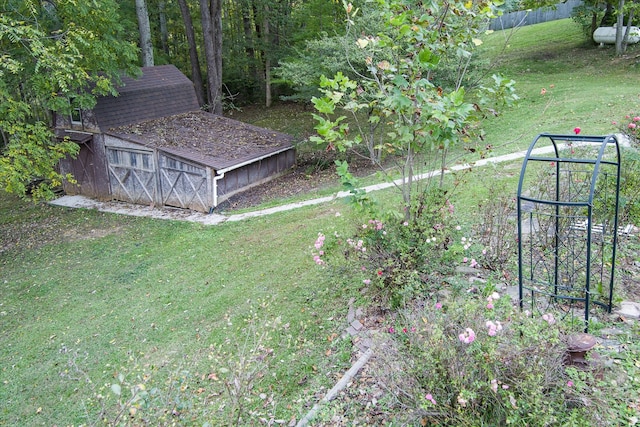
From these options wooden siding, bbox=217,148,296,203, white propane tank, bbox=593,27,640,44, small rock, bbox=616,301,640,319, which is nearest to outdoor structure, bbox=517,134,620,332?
small rock, bbox=616,301,640,319

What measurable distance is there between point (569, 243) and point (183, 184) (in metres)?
10.9

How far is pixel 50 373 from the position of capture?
21.7 feet

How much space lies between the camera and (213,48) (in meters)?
19.5

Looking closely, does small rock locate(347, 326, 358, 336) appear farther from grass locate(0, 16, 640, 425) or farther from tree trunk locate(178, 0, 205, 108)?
tree trunk locate(178, 0, 205, 108)

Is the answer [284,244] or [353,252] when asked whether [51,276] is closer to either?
[284,244]

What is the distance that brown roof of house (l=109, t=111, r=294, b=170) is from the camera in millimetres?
13453

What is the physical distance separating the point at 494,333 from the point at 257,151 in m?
12.5

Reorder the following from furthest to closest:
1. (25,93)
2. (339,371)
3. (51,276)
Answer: (25,93) → (51,276) → (339,371)

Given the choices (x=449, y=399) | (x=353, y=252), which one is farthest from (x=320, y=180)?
(x=449, y=399)

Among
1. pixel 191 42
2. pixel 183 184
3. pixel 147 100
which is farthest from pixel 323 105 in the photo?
pixel 191 42

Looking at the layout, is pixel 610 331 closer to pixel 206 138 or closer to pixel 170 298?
pixel 170 298

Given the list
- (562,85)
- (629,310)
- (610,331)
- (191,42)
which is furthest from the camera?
(191,42)

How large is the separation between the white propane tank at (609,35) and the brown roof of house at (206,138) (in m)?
15.2

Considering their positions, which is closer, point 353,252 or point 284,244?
point 353,252
